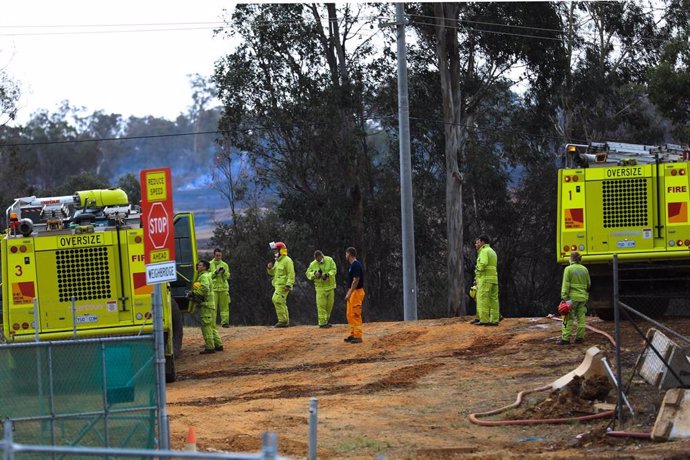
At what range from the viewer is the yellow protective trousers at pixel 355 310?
2270cm

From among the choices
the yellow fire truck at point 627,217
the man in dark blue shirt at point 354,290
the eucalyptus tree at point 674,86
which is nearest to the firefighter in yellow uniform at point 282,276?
the man in dark blue shirt at point 354,290

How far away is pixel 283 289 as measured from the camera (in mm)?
27406

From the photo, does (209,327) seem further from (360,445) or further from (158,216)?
(158,216)

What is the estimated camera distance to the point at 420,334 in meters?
24.3

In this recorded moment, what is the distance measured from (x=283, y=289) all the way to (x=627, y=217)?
843cm

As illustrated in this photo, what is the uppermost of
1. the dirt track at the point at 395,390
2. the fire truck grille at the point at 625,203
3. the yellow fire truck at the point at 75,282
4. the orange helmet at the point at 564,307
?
the fire truck grille at the point at 625,203

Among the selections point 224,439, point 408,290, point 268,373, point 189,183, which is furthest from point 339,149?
point 189,183

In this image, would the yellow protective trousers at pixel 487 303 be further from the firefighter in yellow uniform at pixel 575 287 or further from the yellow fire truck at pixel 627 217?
the firefighter in yellow uniform at pixel 575 287

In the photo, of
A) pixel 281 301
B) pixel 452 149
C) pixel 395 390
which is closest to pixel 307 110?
pixel 452 149

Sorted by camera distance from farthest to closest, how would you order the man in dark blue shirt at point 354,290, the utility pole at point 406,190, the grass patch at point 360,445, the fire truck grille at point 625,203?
1. the utility pole at point 406,190
2. the man in dark blue shirt at point 354,290
3. the fire truck grille at point 625,203
4. the grass patch at point 360,445

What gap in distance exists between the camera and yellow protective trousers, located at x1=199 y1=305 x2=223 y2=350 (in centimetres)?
2343

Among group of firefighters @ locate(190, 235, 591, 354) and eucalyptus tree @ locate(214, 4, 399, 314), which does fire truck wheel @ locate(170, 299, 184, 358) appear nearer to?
group of firefighters @ locate(190, 235, 591, 354)

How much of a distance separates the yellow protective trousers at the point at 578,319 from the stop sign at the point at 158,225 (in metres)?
9.99

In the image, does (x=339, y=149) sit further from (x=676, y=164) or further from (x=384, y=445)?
(x=384, y=445)
